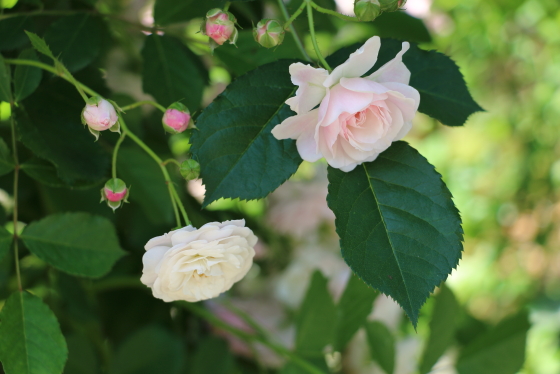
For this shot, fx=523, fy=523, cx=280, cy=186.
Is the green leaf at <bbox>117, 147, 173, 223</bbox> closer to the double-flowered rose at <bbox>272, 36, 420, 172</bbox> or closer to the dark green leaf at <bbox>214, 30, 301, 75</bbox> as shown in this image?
the dark green leaf at <bbox>214, 30, 301, 75</bbox>

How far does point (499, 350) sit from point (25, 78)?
63cm

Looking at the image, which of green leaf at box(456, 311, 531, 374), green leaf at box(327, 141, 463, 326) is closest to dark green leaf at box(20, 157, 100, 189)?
green leaf at box(327, 141, 463, 326)

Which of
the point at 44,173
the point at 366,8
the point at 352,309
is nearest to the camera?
the point at 366,8

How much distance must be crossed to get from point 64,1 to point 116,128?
10.1 inches

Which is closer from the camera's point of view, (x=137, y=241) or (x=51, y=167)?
(x=51, y=167)

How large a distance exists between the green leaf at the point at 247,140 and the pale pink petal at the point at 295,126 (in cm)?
1

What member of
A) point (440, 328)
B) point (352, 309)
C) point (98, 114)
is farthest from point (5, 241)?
point (440, 328)

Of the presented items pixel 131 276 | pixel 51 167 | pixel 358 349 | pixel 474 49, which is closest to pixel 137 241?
pixel 131 276

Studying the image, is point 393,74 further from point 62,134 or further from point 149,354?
point 149,354

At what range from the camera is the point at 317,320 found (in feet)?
2.11

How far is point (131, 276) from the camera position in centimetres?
73

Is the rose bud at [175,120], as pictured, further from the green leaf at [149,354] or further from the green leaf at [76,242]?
the green leaf at [149,354]

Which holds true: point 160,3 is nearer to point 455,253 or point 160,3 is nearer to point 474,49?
point 455,253

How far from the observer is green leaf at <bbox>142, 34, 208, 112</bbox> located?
0.52 m
